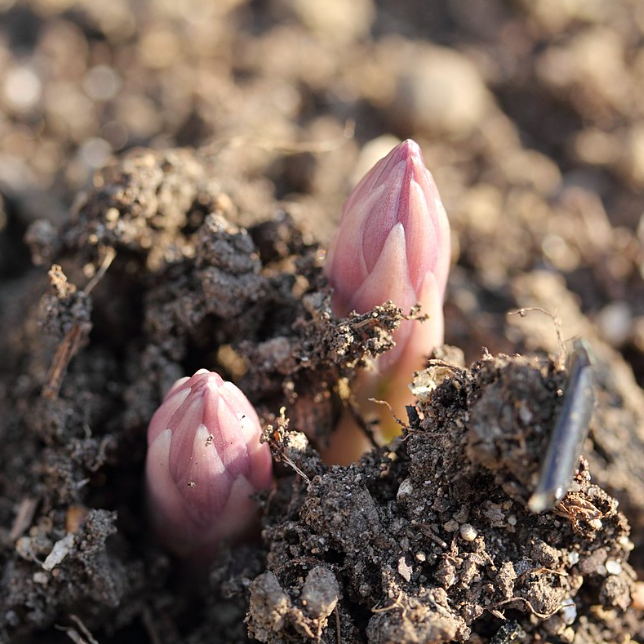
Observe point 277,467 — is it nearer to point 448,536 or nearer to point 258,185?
point 448,536

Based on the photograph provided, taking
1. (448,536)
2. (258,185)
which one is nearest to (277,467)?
(448,536)

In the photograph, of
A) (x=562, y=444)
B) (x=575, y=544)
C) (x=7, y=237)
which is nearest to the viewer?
(x=562, y=444)

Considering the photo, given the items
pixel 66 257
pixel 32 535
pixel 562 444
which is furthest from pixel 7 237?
pixel 562 444

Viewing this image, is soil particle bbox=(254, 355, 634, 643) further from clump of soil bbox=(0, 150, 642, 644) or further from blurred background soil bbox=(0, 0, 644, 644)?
blurred background soil bbox=(0, 0, 644, 644)

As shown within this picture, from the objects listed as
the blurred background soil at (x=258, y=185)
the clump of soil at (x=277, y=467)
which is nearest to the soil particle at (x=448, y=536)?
the clump of soil at (x=277, y=467)

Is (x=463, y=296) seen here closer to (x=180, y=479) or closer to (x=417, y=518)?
(x=417, y=518)

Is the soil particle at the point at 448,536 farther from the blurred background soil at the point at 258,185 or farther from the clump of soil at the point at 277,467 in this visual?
the blurred background soil at the point at 258,185

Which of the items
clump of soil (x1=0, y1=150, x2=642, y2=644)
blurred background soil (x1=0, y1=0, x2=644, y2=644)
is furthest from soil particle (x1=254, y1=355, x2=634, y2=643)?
blurred background soil (x1=0, y1=0, x2=644, y2=644)

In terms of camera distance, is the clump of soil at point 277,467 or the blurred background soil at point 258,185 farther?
the blurred background soil at point 258,185

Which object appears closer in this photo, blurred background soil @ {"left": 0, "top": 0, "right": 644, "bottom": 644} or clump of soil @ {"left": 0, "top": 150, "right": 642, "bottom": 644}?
clump of soil @ {"left": 0, "top": 150, "right": 642, "bottom": 644}
